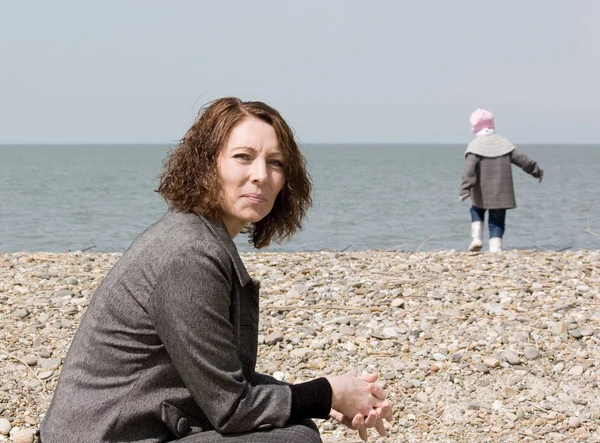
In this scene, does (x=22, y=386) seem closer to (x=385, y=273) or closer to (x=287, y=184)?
(x=287, y=184)

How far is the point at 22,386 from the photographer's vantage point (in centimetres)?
470

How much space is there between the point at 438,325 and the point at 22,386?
257 cm

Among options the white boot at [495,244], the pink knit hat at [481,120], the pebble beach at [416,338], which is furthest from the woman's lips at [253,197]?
the pink knit hat at [481,120]

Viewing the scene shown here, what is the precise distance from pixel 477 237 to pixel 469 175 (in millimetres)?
763

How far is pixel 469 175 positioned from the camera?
1051cm

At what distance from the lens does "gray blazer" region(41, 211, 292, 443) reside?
2.34 meters

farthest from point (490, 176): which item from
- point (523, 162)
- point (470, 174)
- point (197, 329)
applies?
point (197, 329)

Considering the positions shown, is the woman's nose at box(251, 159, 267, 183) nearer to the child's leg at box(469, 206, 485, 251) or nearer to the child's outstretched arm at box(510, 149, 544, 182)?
the child's leg at box(469, 206, 485, 251)

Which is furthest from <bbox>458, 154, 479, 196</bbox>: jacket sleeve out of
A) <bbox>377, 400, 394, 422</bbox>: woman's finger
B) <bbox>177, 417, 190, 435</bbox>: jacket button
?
<bbox>177, 417, 190, 435</bbox>: jacket button

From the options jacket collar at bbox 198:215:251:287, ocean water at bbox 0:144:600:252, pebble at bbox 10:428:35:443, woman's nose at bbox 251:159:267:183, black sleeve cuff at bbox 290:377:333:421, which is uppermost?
woman's nose at bbox 251:159:267:183

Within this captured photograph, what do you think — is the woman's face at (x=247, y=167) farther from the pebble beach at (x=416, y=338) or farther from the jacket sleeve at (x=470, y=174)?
the jacket sleeve at (x=470, y=174)

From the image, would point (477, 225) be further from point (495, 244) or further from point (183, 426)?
point (183, 426)

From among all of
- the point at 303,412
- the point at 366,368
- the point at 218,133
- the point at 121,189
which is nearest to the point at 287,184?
the point at 218,133

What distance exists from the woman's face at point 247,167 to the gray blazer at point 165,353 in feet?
0.38
